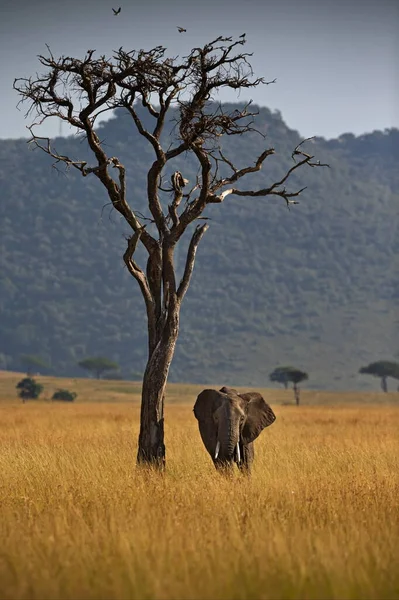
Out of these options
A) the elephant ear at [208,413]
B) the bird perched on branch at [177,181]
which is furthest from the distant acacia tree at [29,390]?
the elephant ear at [208,413]

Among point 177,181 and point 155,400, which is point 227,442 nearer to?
point 155,400

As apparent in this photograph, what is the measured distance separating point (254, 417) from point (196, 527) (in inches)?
271

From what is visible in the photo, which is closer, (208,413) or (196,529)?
(196,529)

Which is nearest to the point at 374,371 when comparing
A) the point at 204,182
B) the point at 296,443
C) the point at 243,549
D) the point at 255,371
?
the point at 255,371

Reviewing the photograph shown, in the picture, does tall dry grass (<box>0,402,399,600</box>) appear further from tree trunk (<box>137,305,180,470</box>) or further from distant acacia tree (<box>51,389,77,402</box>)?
distant acacia tree (<box>51,389,77,402</box>)

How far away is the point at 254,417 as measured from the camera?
17000mm

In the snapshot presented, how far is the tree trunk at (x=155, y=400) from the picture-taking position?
16.4m

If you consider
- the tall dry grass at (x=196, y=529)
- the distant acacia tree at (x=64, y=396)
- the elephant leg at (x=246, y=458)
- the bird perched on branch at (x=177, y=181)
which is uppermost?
the bird perched on branch at (x=177, y=181)

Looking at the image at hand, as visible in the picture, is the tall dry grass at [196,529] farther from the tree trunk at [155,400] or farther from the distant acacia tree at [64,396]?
the distant acacia tree at [64,396]

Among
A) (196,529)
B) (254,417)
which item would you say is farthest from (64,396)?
(196,529)

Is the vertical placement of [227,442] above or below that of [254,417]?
below

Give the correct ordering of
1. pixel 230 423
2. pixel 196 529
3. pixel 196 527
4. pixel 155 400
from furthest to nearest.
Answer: pixel 155 400
pixel 230 423
pixel 196 527
pixel 196 529

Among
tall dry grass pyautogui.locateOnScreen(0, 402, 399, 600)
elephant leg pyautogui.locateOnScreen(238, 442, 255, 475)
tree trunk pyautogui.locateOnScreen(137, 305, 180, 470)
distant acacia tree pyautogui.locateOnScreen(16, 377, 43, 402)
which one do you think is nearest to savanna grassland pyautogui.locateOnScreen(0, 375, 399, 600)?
tall dry grass pyautogui.locateOnScreen(0, 402, 399, 600)

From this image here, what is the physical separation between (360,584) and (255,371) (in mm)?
176390
